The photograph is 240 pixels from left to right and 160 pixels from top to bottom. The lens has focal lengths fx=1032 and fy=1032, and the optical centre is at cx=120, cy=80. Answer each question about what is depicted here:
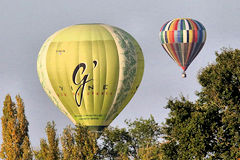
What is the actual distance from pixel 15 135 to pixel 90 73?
48.0 feet

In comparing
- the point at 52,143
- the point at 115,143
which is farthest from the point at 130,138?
the point at 52,143

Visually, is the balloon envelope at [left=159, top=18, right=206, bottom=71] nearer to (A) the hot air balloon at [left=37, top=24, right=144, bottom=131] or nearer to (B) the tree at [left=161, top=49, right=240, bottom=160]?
(A) the hot air balloon at [left=37, top=24, right=144, bottom=131]

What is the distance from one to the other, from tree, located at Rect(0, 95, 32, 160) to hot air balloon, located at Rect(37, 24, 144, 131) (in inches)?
439

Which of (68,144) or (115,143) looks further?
(115,143)

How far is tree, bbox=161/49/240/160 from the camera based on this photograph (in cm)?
8138

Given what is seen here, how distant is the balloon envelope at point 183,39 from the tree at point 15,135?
124 feet

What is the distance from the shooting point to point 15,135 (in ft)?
363

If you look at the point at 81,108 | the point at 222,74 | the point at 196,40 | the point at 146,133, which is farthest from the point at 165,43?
the point at 222,74

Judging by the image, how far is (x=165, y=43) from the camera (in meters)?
145

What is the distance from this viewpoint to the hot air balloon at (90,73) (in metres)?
120

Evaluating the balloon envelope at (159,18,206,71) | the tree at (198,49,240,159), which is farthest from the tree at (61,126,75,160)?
the balloon envelope at (159,18,206,71)

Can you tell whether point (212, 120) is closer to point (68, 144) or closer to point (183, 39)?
point (68, 144)

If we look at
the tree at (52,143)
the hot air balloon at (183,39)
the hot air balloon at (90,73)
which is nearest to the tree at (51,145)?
the tree at (52,143)

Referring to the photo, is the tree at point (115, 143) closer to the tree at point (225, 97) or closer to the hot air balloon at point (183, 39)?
the hot air balloon at point (183, 39)
